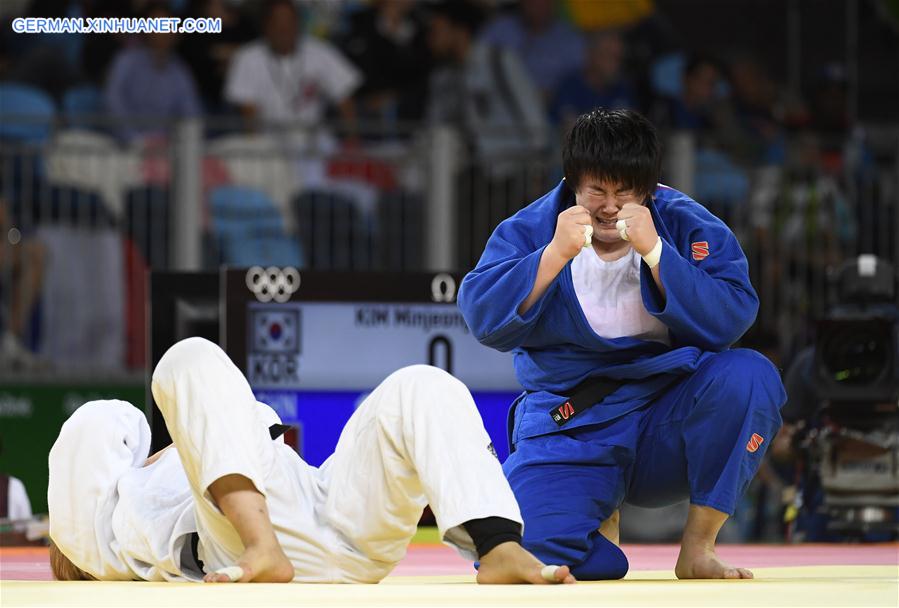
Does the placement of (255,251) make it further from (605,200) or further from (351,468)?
(351,468)

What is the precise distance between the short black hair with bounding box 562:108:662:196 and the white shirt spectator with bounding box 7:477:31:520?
301cm

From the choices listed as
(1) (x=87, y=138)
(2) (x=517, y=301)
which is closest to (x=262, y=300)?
Result: (2) (x=517, y=301)

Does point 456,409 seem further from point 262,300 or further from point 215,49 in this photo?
point 215,49

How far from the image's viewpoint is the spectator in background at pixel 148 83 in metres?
8.25

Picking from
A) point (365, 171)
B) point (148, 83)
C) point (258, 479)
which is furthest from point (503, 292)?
point (148, 83)

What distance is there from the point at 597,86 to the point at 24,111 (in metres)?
3.13

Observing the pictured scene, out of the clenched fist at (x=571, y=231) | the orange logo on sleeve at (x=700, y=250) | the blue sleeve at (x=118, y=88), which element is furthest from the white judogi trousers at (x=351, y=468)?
the blue sleeve at (x=118, y=88)

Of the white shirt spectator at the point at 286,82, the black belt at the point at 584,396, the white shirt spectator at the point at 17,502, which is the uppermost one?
the white shirt spectator at the point at 286,82

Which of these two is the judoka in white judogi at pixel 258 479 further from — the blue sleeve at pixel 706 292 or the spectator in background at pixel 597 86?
the spectator in background at pixel 597 86

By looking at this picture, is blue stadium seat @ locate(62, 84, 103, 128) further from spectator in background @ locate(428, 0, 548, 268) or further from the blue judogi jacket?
the blue judogi jacket

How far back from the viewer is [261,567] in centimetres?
268

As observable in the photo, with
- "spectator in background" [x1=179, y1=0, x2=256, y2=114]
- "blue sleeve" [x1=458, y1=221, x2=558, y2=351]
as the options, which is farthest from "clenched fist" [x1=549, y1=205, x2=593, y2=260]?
"spectator in background" [x1=179, y1=0, x2=256, y2=114]

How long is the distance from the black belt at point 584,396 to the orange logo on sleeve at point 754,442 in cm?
36

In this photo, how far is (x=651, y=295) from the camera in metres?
3.33
